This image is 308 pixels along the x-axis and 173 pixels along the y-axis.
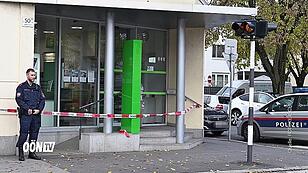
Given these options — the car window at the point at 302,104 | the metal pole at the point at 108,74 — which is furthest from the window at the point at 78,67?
the car window at the point at 302,104

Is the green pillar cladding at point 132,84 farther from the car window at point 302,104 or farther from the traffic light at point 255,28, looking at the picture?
the car window at point 302,104

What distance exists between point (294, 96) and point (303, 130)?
3.56 ft

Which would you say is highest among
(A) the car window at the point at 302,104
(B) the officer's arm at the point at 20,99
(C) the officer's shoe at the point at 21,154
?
(B) the officer's arm at the point at 20,99

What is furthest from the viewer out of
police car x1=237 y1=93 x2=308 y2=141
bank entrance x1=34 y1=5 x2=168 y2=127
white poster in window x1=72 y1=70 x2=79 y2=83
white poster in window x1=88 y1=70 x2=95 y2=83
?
police car x1=237 y1=93 x2=308 y2=141

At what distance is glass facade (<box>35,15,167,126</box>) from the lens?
48.0 ft

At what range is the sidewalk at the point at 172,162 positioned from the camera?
11.4m

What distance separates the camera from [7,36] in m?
12.5

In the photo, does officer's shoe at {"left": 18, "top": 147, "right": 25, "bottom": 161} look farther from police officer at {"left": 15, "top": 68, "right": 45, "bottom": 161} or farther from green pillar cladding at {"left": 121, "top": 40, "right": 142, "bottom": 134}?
green pillar cladding at {"left": 121, "top": 40, "right": 142, "bottom": 134}

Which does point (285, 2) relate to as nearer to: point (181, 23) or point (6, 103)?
point (181, 23)

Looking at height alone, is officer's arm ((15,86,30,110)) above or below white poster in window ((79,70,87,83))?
below

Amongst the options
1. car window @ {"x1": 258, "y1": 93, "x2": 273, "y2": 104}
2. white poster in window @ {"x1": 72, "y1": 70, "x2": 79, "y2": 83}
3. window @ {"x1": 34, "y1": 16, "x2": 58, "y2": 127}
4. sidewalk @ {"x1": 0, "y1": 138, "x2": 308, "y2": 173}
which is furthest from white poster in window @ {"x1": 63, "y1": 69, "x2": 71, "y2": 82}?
car window @ {"x1": 258, "y1": 93, "x2": 273, "y2": 104}

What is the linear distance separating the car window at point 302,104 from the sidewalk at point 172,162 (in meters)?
2.09

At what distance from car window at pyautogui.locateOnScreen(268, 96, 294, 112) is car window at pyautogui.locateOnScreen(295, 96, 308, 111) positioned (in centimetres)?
25

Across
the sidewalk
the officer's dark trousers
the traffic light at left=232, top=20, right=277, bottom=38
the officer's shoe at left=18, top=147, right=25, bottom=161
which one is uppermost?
the traffic light at left=232, top=20, right=277, bottom=38
